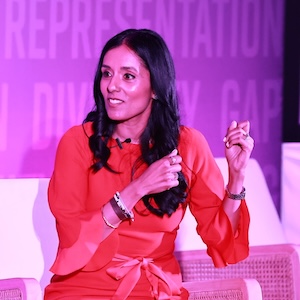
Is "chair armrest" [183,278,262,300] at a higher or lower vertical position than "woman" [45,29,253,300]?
lower

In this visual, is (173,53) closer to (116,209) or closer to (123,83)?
(123,83)

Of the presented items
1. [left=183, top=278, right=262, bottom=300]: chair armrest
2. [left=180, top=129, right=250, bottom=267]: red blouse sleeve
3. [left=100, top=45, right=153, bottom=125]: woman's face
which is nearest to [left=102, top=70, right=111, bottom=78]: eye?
[left=100, top=45, right=153, bottom=125]: woman's face

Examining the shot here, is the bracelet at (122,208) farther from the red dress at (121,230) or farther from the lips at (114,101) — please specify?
the lips at (114,101)

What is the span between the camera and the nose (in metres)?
2.44

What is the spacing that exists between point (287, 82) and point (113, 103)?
6.29 feet

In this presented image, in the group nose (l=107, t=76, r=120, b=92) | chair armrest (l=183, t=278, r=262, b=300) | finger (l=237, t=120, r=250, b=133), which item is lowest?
chair armrest (l=183, t=278, r=262, b=300)

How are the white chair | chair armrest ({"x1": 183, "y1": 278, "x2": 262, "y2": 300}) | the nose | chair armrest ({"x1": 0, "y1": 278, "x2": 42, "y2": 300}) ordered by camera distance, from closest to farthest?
chair armrest ({"x1": 0, "y1": 278, "x2": 42, "y2": 300}), chair armrest ({"x1": 183, "y1": 278, "x2": 262, "y2": 300}), the nose, the white chair

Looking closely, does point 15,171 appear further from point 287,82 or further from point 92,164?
point 287,82

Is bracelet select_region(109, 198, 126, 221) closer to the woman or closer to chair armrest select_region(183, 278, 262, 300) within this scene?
the woman

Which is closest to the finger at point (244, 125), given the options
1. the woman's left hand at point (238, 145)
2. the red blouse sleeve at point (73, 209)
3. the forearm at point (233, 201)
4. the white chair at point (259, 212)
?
the woman's left hand at point (238, 145)

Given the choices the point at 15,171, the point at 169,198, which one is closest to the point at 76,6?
the point at 15,171

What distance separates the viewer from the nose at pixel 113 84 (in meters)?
2.44

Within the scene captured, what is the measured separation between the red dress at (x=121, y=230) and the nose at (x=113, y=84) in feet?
0.60

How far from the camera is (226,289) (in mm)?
2373
